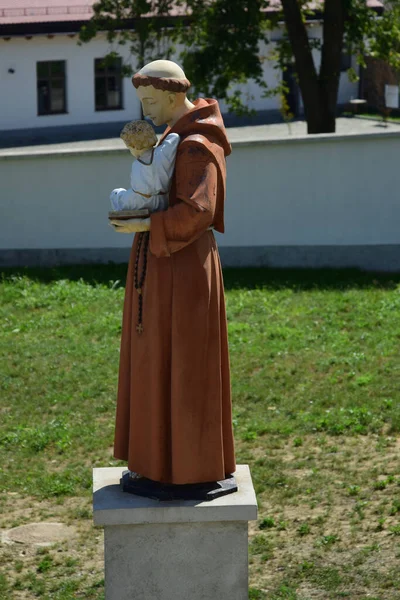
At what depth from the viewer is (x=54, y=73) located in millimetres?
33875

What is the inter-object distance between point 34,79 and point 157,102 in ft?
95.3

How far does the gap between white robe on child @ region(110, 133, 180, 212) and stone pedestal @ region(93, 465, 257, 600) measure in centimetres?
154

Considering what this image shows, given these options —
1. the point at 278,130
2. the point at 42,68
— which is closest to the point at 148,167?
the point at 278,130

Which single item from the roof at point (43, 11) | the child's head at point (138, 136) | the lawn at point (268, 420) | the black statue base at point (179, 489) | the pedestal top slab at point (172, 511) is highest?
the roof at point (43, 11)

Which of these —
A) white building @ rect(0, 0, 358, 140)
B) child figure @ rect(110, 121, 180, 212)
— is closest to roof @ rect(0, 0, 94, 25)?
white building @ rect(0, 0, 358, 140)

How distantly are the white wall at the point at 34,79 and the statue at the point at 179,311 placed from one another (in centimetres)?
2811

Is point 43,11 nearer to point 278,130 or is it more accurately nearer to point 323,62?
point 278,130

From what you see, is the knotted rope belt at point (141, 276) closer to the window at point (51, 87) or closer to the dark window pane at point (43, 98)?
the window at point (51, 87)

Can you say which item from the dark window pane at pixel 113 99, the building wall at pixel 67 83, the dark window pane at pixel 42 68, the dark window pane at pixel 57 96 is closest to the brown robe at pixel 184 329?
the building wall at pixel 67 83

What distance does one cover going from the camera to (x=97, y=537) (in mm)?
7617

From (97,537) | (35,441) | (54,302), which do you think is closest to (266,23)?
(54,302)

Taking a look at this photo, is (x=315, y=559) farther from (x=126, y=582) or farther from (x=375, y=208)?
(x=375, y=208)

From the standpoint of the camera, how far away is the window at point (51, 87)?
33.7 metres

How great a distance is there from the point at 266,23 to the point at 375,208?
5985 mm
